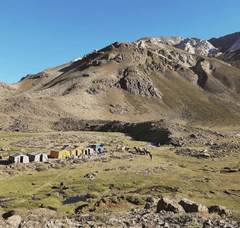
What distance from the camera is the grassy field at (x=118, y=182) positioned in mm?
25422

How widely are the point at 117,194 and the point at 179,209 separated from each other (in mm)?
11344

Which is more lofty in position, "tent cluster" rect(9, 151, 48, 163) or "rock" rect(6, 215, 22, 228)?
"tent cluster" rect(9, 151, 48, 163)

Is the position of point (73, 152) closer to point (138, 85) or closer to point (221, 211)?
point (221, 211)

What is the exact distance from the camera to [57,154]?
4959cm

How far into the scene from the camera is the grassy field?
25422 mm

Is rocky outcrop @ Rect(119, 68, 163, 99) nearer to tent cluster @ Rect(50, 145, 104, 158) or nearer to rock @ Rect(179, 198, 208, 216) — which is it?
tent cluster @ Rect(50, 145, 104, 158)

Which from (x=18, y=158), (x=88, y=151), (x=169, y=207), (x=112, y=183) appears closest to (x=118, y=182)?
(x=112, y=183)

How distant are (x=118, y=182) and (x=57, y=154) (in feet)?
75.0

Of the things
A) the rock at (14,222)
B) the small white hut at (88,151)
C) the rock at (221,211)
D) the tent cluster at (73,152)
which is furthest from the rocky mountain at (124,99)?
the rock at (221,211)

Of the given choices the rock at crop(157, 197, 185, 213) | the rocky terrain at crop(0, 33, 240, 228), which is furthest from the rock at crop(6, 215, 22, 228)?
the rock at crop(157, 197, 185, 213)

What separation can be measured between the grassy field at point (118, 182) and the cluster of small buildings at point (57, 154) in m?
2.82

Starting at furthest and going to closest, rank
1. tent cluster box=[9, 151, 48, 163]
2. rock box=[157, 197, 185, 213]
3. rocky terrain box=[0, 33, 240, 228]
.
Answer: tent cluster box=[9, 151, 48, 163] → rocky terrain box=[0, 33, 240, 228] → rock box=[157, 197, 185, 213]

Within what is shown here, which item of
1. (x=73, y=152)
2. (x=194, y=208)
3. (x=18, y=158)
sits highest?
(x=18, y=158)

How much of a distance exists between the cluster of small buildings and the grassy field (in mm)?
2822
